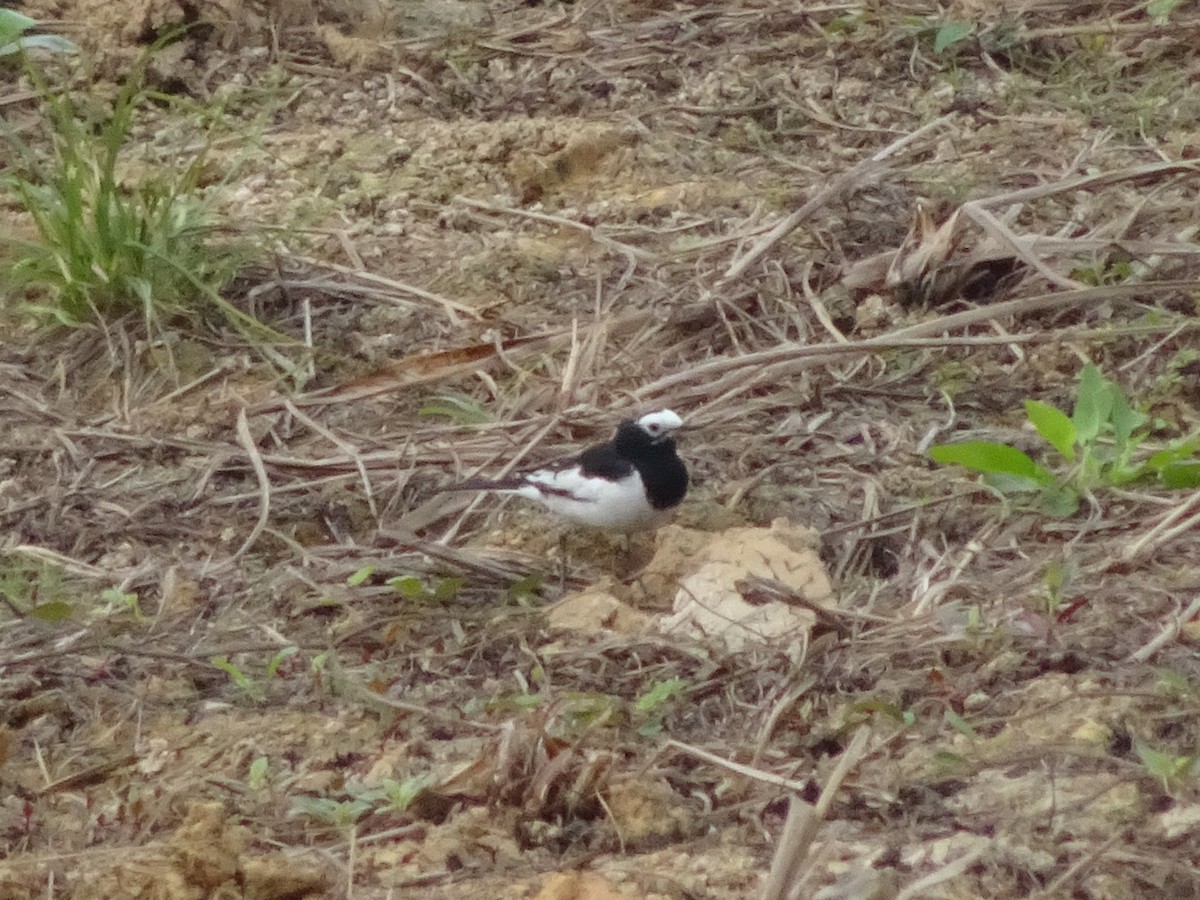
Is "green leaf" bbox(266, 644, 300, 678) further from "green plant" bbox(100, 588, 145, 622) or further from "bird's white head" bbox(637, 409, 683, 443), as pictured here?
"bird's white head" bbox(637, 409, 683, 443)

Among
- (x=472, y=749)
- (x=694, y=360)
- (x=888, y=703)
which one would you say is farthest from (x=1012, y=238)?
(x=472, y=749)

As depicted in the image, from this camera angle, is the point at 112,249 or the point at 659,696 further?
the point at 112,249

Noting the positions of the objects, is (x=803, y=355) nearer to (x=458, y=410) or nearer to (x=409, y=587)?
(x=458, y=410)

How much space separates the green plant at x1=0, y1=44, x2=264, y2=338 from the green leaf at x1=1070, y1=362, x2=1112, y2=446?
2160 mm

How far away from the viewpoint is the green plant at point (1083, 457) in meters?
3.46

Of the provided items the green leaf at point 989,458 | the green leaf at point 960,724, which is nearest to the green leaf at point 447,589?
the green leaf at point 989,458

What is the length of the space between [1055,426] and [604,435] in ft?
3.76

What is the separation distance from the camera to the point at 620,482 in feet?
11.9

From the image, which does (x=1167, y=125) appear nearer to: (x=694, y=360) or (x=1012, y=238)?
(x=1012, y=238)

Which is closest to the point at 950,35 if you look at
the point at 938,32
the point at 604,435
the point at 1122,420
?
the point at 938,32

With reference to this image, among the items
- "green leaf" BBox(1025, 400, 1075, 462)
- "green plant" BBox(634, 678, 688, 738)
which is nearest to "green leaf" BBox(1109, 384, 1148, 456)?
"green leaf" BBox(1025, 400, 1075, 462)

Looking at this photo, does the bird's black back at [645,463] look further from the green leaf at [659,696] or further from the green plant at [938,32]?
the green plant at [938,32]

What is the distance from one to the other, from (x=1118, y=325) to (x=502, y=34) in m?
2.76

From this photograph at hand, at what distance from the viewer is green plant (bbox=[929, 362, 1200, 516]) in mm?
3463
